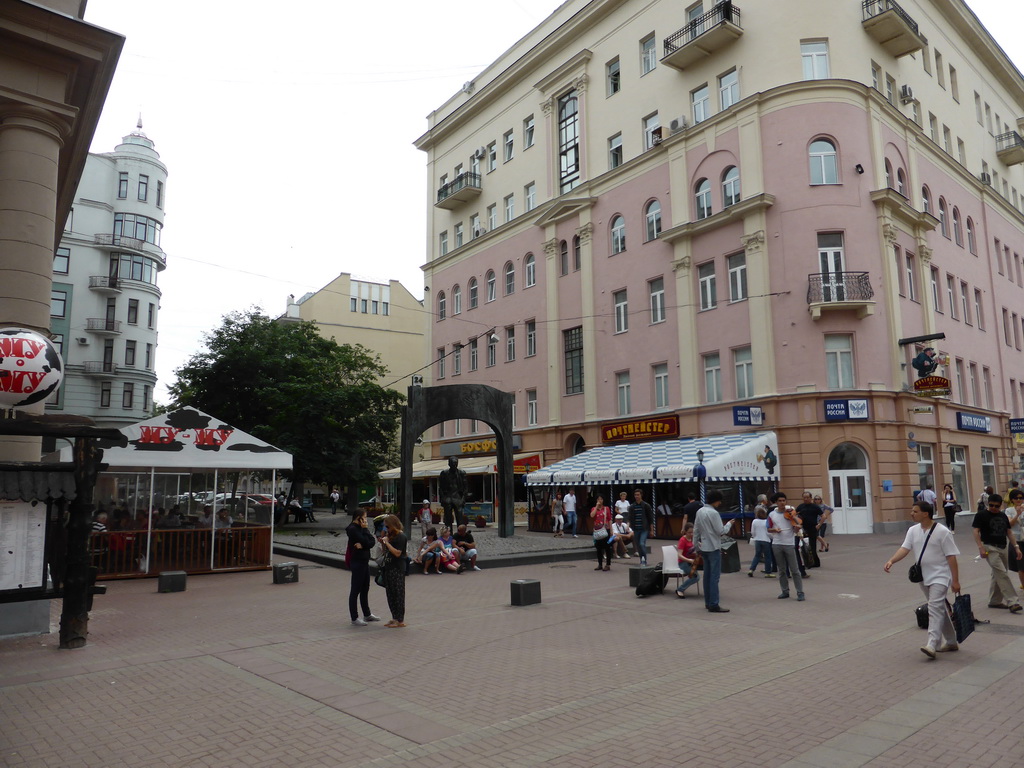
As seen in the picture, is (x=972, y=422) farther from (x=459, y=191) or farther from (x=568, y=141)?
(x=459, y=191)

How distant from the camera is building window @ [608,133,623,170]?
37312mm

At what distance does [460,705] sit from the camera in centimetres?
678

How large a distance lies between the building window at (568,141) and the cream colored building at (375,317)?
27.4 metres

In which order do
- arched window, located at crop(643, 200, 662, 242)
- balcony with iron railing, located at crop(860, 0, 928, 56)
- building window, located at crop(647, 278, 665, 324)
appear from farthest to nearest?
1. arched window, located at crop(643, 200, 662, 242)
2. building window, located at crop(647, 278, 665, 324)
3. balcony with iron railing, located at crop(860, 0, 928, 56)

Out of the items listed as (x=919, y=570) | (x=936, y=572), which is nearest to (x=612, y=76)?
(x=919, y=570)

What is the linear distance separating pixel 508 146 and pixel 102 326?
31.2 meters

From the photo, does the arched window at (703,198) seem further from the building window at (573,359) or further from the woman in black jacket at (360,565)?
the woman in black jacket at (360,565)

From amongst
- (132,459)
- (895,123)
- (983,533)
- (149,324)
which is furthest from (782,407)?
(149,324)

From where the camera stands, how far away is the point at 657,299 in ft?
113

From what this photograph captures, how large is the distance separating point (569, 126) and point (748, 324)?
16.7m

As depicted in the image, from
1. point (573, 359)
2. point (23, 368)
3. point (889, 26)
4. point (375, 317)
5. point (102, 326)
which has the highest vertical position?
point (889, 26)

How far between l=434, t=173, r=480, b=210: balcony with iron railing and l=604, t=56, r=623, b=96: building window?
36.6 ft

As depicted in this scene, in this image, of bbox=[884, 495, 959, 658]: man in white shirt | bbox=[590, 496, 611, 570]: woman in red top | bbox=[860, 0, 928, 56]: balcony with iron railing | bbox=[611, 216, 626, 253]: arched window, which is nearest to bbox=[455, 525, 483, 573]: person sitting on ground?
bbox=[590, 496, 611, 570]: woman in red top

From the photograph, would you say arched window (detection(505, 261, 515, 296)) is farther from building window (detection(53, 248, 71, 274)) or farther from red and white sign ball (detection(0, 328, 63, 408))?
red and white sign ball (detection(0, 328, 63, 408))
